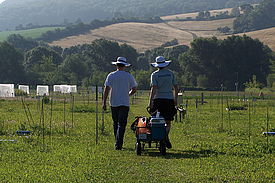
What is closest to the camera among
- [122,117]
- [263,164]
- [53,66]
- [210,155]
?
[263,164]

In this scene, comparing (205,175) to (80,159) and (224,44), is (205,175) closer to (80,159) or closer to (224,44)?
(80,159)

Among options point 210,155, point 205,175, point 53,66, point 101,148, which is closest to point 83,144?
point 101,148

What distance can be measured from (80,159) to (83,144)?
2.62m

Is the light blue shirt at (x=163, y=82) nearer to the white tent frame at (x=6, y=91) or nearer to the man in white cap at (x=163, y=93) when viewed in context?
the man in white cap at (x=163, y=93)

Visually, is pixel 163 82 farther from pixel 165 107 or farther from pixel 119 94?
pixel 119 94

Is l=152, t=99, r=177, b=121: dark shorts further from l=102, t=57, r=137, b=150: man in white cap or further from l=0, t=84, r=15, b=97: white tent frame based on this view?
l=0, t=84, r=15, b=97: white tent frame

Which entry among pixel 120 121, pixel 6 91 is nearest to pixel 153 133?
pixel 120 121

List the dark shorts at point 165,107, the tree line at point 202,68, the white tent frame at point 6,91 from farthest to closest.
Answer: the tree line at point 202,68
the white tent frame at point 6,91
the dark shorts at point 165,107

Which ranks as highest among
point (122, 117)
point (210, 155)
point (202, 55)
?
point (202, 55)

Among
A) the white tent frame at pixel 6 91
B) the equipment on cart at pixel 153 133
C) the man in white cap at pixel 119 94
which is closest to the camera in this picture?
the equipment on cart at pixel 153 133

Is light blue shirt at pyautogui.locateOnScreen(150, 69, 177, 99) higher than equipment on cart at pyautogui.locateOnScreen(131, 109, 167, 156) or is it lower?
higher

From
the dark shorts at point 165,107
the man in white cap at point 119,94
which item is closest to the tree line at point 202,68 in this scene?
the dark shorts at point 165,107

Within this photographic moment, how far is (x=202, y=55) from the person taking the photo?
113 m

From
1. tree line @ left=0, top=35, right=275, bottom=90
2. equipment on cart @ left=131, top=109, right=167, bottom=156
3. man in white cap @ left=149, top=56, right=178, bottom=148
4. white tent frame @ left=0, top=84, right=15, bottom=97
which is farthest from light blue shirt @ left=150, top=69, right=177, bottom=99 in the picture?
tree line @ left=0, top=35, right=275, bottom=90
